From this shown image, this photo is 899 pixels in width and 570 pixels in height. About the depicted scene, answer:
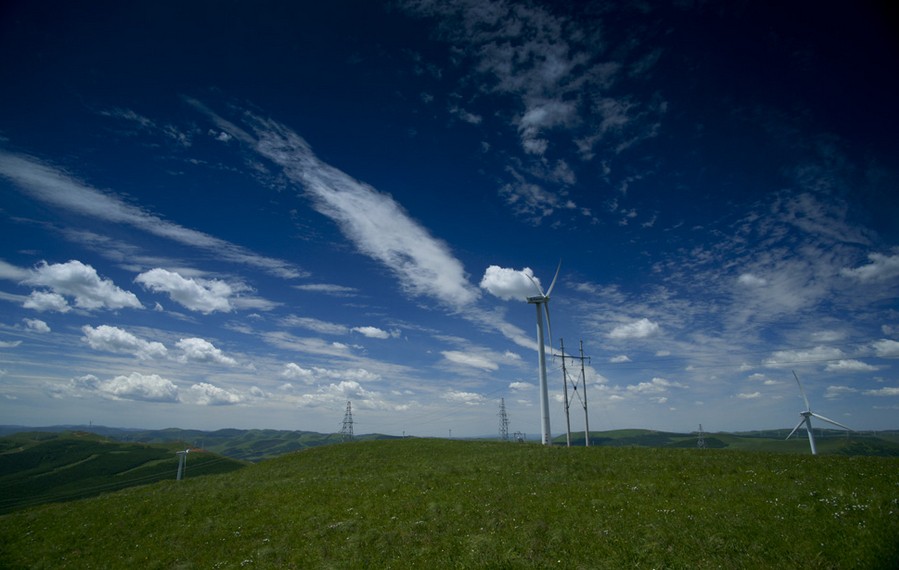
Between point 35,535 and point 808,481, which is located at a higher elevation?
point 808,481

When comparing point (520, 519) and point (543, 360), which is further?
point (543, 360)

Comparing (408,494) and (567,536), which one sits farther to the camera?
(408,494)

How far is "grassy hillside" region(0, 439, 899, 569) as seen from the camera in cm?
1589

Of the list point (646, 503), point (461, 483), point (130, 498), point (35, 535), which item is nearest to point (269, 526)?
point (461, 483)

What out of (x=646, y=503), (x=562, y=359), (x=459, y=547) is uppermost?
(x=562, y=359)

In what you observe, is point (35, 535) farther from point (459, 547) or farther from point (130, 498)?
point (459, 547)

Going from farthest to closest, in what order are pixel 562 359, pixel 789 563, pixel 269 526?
pixel 562 359 < pixel 269 526 < pixel 789 563

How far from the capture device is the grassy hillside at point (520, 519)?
15.9 meters

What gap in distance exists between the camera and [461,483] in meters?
29.0

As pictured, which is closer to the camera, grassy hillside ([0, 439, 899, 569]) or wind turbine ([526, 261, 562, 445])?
grassy hillside ([0, 439, 899, 569])

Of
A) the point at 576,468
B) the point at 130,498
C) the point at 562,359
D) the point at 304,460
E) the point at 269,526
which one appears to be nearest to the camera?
the point at 269,526

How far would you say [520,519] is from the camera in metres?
20.9

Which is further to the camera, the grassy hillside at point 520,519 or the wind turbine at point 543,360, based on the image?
the wind turbine at point 543,360

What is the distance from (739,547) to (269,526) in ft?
78.7
